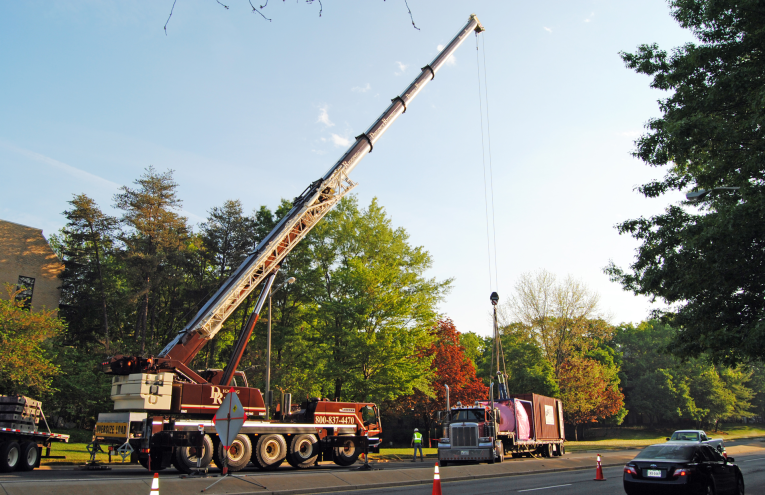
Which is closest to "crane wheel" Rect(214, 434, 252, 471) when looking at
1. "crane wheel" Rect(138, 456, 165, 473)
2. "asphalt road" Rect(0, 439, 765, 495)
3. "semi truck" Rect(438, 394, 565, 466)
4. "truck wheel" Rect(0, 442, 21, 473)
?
"asphalt road" Rect(0, 439, 765, 495)

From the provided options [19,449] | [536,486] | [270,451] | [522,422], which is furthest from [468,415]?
[19,449]

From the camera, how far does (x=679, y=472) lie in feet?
33.4

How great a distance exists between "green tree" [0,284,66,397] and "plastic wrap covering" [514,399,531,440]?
993 inches

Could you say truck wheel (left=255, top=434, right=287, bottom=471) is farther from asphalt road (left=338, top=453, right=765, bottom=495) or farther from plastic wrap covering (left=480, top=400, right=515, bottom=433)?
plastic wrap covering (left=480, top=400, right=515, bottom=433)

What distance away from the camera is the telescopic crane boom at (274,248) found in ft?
60.4

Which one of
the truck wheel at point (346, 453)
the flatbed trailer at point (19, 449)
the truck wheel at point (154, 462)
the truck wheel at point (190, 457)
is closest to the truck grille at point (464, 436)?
the truck wheel at point (346, 453)

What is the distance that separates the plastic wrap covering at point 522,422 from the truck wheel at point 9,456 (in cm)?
1899

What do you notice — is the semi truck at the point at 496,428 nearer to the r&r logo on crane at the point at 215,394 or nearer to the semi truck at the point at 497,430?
the semi truck at the point at 497,430

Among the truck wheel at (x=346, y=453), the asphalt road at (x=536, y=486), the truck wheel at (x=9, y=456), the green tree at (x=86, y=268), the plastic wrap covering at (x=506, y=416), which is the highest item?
the green tree at (x=86, y=268)

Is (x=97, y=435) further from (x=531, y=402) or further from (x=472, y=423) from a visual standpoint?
(x=531, y=402)

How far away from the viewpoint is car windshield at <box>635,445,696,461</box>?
10.6m

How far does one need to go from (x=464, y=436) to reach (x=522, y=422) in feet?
13.5

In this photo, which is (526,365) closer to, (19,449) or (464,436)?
(464,436)

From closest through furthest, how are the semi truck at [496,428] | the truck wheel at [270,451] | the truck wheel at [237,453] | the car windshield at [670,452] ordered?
the car windshield at [670,452]
the truck wheel at [237,453]
the truck wheel at [270,451]
the semi truck at [496,428]
